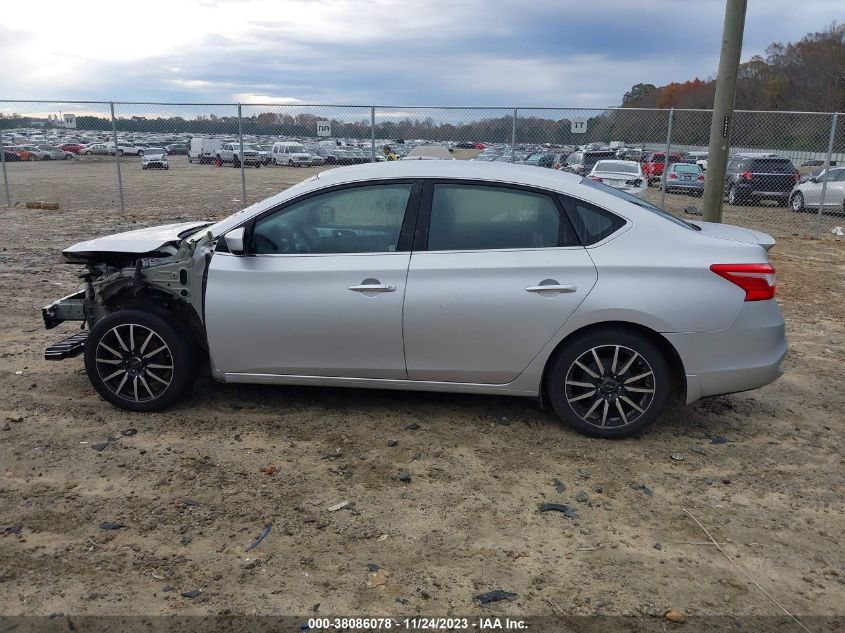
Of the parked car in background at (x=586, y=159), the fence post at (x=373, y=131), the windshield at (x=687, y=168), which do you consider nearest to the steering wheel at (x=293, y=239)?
the fence post at (x=373, y=131)

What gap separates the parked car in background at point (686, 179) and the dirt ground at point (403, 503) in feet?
62.3

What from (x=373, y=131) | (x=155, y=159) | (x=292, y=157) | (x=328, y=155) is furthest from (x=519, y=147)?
(x=155, y=159)

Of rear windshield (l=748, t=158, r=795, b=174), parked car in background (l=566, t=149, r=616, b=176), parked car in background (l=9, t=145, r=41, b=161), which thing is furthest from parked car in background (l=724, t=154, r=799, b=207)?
parked car in background (l=9, t=145, r=41, b=161)

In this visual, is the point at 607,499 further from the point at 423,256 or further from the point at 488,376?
the point at 423,256

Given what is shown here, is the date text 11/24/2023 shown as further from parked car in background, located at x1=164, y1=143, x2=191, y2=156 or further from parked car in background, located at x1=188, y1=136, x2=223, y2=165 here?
parked car in background, located at x1=188, y1=136, x2=223, y2=165

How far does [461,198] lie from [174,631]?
2.88m

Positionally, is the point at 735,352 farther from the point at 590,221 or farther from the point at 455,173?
the point at 455,173

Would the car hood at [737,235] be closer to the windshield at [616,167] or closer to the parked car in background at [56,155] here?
the windshield at [616,167]

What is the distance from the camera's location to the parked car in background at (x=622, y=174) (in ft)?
54.3

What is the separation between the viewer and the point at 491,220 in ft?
14.5

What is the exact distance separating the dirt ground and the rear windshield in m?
16.1

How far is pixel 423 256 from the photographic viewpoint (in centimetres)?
434

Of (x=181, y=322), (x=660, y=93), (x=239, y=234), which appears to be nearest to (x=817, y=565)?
(x=239, y=234)

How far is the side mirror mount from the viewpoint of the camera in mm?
4352
